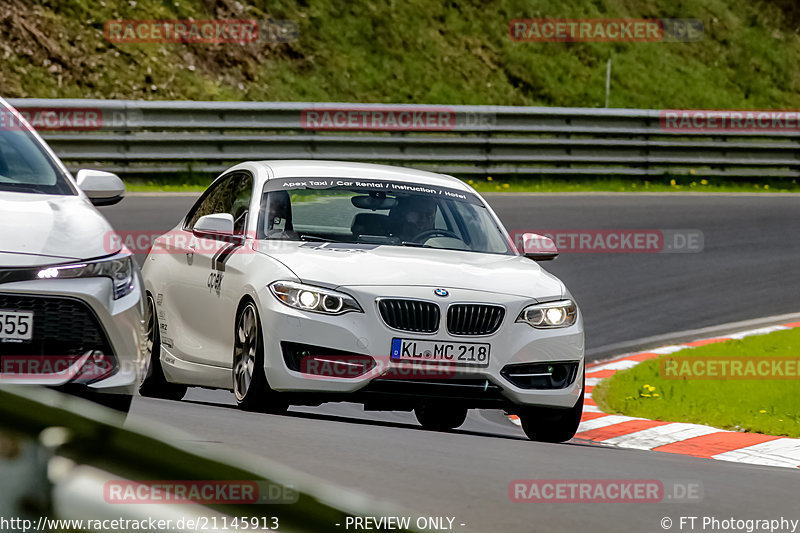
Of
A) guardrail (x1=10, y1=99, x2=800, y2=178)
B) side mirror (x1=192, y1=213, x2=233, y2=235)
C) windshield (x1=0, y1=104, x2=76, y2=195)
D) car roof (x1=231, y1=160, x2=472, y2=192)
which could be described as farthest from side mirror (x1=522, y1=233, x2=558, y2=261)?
guardrail (x1=10, y1=99, x2=800, y2=178)

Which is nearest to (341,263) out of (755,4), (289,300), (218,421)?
(289,300)

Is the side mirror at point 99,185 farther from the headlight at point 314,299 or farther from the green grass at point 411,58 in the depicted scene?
the green grass at point 411,58

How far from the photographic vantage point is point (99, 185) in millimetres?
6402

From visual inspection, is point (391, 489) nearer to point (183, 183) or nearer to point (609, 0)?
point (183, 183)

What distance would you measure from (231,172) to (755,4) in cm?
3011

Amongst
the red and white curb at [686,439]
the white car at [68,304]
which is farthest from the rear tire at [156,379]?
the red and white curb at [686,439]

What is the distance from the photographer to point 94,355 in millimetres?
5156

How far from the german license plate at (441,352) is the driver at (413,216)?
1.31 meters

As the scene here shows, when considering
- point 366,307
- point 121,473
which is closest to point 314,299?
point 366,307

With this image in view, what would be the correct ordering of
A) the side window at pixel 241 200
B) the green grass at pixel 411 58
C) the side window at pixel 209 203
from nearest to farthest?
the side window at pixel 241 200, the side window at pixel 209 203, the green grass at pixel 411 58

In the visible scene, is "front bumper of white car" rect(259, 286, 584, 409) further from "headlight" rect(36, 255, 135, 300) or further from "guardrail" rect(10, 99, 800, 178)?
"guardrail" rect(10, 99, 800, 178)

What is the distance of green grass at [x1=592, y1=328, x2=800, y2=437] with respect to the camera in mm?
8883

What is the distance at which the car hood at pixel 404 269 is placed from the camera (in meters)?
6.70

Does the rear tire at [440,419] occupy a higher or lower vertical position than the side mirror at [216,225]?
lower
